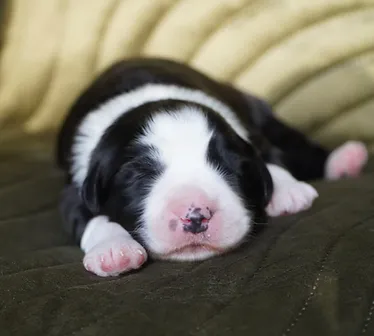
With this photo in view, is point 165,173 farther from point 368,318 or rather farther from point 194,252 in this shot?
Result: point 368,318

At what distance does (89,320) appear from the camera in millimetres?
1176

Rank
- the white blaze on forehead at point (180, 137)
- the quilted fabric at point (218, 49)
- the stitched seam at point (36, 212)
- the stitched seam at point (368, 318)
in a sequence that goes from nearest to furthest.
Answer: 1. the stitched seam at point (368, 318)
2. the white blaze on forehead at point (180, 137)
3. the stitched seam at point (36, 212)
4. the quilted fabric at point (218, 49)

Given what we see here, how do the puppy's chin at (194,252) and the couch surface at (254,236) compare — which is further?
the puppy's chin at (194,252)

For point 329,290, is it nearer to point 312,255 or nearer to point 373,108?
point 312,255

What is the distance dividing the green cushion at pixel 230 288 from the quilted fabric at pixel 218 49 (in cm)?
96

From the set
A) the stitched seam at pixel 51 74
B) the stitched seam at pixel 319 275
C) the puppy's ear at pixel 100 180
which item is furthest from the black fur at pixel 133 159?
the stitched seam at pixel 51 74

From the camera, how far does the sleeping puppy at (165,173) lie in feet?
5.06

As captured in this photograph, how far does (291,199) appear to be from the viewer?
5.87 ft

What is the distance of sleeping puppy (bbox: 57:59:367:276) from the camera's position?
1.54 metres

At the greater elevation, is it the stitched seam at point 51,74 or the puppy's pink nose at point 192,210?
the puppy's pink nose at point 192,210

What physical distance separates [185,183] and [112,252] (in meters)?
0.26

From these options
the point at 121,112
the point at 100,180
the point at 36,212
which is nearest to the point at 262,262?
the point at 100,180

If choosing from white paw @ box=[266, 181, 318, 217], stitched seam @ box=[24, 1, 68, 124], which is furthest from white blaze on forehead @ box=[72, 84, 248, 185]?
stitched seam @ box=[24, 1, 68, 124]

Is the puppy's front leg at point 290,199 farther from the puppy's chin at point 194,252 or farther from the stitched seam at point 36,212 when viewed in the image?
the stitched seam at point 36,212
